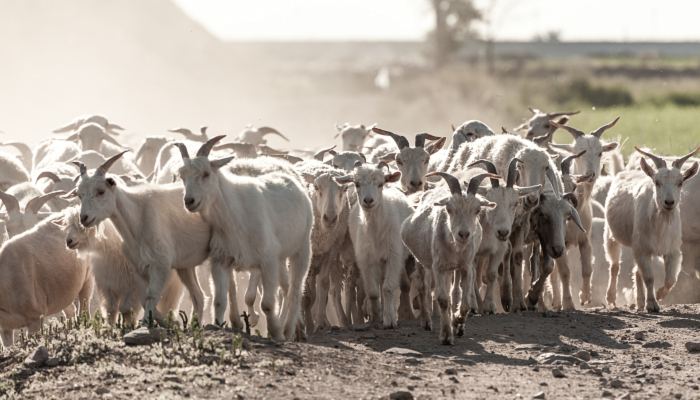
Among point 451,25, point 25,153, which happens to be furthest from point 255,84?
point 25,153

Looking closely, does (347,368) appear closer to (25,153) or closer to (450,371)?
(450,371)

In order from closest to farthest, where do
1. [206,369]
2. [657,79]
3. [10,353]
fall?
1. [206,369]
2. [10,353]
3. [657,79]

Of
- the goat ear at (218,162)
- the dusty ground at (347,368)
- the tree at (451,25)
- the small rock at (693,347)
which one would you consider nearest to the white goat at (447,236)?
the dusty ground at (347,368)

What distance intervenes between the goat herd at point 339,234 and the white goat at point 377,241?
1 centimetres

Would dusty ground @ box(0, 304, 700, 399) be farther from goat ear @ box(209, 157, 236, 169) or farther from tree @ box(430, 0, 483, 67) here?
tree @ box(430, 0, 483, 67)

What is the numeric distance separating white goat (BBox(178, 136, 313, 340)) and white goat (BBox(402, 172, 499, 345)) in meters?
1.10

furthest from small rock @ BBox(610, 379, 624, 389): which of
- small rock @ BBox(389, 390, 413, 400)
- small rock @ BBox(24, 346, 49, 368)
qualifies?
small rock @ BBox(24, 346, 49, 368)

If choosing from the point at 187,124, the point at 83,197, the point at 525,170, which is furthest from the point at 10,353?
the point at 187,124

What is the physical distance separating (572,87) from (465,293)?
41148mm

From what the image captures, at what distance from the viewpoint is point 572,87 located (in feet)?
171

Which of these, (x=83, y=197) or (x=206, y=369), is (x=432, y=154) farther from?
(x=206, y=369)

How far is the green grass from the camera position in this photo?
97.9 ft

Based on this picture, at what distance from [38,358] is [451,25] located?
61136mm

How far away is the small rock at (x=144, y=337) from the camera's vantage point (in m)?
10.3
